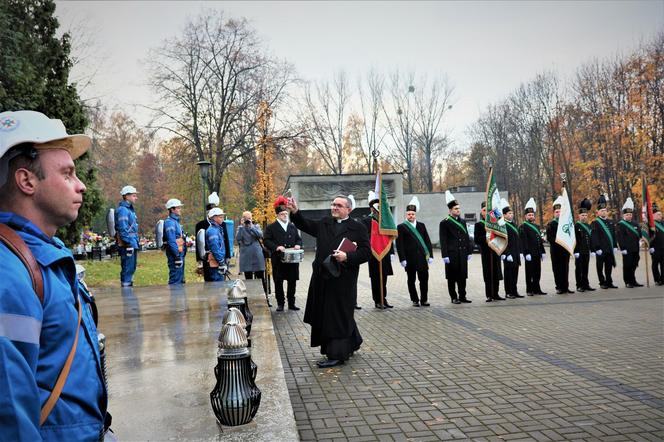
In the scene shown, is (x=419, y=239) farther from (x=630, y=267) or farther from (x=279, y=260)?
(x=630, y=267)

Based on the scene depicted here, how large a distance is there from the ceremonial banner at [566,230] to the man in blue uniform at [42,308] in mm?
13909

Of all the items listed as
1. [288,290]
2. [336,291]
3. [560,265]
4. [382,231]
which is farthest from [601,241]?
[336,291]

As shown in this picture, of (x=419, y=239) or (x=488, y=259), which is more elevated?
(x=419, y=239)

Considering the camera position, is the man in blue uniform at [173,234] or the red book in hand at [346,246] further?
the man in blue uniform at [173,234]

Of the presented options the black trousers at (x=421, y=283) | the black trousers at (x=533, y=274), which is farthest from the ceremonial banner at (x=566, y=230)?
the black trousers at (x=421, y=283)

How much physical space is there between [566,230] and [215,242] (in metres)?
9.42

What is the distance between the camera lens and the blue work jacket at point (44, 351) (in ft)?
4.36

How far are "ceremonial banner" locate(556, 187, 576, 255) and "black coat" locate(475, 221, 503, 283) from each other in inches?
85.0

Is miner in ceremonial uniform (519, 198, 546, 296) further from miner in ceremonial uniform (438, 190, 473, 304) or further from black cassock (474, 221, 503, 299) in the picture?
miner in ceremonial uniform (438, 190, 473, 304)

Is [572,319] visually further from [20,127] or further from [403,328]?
[20,127]

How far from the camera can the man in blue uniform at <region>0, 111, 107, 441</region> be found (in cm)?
135

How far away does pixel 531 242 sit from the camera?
1385 centimetres

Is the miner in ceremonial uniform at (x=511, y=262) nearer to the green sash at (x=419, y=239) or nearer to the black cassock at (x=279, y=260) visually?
the green sash at (x=419, y=239)

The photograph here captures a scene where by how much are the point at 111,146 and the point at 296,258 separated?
54.8 metres
